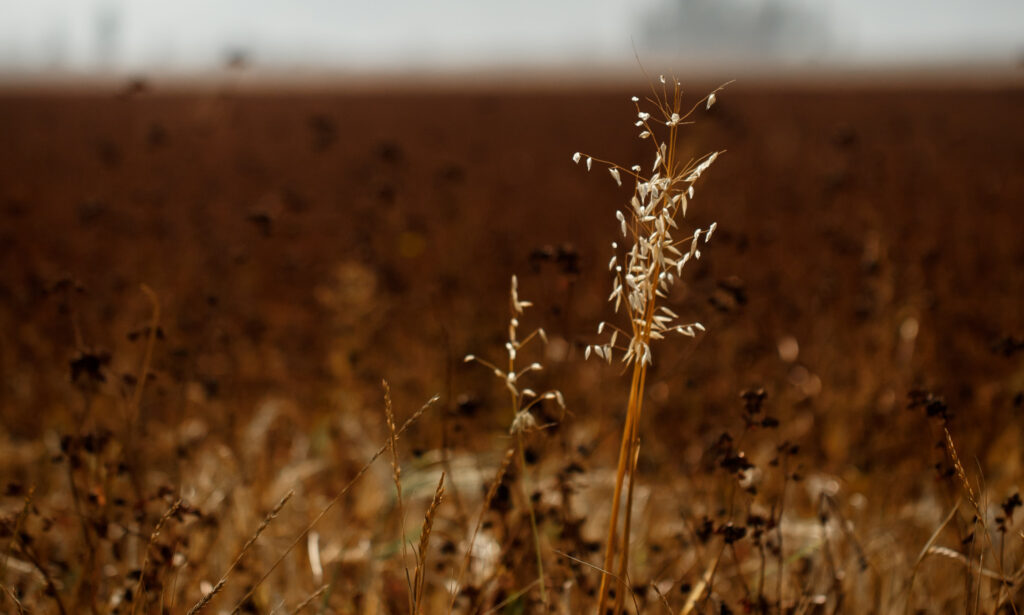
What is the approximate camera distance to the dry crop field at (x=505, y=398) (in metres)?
2.01

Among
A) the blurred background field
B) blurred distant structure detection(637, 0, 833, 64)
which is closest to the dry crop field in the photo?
the blurred background field

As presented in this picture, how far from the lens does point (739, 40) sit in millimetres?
179250

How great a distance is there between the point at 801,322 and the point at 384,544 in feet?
12.3

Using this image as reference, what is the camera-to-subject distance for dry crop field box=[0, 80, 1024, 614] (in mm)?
2010

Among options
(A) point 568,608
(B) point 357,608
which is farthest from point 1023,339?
(B) point 357,608

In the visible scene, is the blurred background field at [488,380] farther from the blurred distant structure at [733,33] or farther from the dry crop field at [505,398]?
the blurred distant structure at [733,33]

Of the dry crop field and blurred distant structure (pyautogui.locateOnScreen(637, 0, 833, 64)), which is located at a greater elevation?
blurred distant structure (pyautogui.locateOnScreen(637, 0, 833, 64))

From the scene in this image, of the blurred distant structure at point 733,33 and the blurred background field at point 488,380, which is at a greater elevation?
the blurred distant structure at point 733,33

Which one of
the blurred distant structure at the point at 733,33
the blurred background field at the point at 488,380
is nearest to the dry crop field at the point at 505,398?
the blurred background field at the point at 488,380

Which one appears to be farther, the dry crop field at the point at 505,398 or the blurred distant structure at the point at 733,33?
the blurred distant structure at the point at 733,33

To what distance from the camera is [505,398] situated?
4406mm

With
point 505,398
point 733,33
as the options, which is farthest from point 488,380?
point 733,33

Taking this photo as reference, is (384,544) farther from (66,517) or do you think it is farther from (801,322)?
(801,322)

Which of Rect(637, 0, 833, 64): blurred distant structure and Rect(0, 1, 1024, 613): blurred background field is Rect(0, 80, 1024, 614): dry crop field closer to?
Rect(0, 1, 1024, 613): blurred background field
